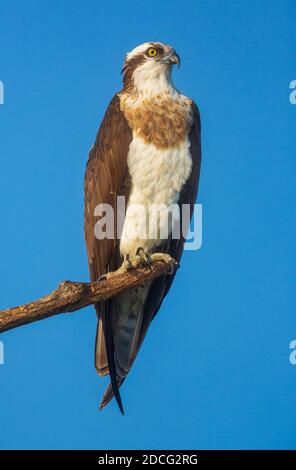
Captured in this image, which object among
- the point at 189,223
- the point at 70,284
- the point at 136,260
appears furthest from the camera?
the point at 189,223

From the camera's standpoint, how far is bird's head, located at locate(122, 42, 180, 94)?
5.65 meters

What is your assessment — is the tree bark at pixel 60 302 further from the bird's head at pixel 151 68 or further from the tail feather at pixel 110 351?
the bird's head at pixel 151 68

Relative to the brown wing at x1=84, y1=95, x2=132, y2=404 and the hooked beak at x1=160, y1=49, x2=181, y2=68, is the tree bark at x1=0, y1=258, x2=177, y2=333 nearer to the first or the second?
the brown wing at x1=84, y1=95, x2=132, y2=404

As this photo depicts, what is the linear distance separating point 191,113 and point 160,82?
12.9 inches

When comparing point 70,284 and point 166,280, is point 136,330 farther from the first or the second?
point 70,284

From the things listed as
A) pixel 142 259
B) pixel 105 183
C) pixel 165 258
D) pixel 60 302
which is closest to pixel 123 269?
pixel 142 259

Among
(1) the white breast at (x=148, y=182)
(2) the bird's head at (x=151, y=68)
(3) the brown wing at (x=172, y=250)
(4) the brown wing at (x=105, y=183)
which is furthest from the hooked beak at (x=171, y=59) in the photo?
(1) the white breast at (x=148, y=182)

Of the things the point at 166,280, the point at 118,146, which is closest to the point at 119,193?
the point at 118,146

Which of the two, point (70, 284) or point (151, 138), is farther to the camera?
point (151, 138)

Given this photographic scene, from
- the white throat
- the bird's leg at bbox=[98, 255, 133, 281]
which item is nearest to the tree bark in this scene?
the bird's leg at bbox=[98, 255, 133, 281]

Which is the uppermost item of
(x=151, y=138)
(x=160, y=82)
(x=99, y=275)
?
(x=160, y=82)

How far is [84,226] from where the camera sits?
583cm

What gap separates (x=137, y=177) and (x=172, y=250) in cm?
68

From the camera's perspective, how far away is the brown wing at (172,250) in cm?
559
